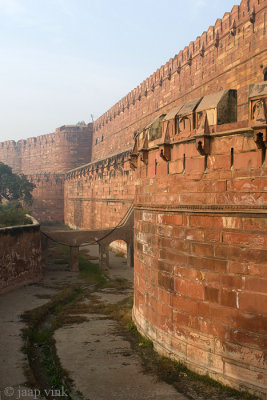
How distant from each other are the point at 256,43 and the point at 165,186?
946cm

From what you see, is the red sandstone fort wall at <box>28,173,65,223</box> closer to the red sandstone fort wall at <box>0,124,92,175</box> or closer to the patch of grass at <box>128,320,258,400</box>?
the red sandstone fort wall at <box>0,124,92,175</box>

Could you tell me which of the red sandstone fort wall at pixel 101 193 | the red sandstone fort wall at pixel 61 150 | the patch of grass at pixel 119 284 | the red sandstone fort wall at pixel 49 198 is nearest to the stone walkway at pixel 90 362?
the patch of grass at pixel 119 284

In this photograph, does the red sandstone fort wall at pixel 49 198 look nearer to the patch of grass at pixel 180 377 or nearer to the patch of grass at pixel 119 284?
the patch of grass at pixel 119 284

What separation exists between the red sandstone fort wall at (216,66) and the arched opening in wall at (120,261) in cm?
709

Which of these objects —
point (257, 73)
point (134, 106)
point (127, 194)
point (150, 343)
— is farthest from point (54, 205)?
point (150, 343)

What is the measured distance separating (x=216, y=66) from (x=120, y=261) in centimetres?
959

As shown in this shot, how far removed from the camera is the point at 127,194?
18.1 m

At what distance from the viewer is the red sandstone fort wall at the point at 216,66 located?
506 inches

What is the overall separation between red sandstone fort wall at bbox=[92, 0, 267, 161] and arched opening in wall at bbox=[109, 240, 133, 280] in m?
7.09

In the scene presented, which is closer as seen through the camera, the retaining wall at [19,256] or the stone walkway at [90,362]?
the stone walkway at [90,362]

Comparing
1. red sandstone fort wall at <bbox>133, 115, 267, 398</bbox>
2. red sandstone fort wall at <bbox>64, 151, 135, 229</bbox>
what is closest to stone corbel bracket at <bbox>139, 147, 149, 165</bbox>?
red sandstone fort wall at <bbox>133, 115, 267, 398</bbox>

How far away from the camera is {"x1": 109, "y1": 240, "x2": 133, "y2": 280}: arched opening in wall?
13714 millimetres

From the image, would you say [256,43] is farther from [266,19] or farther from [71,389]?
[71,389]

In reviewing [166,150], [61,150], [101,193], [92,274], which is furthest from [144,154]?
[61,150]
